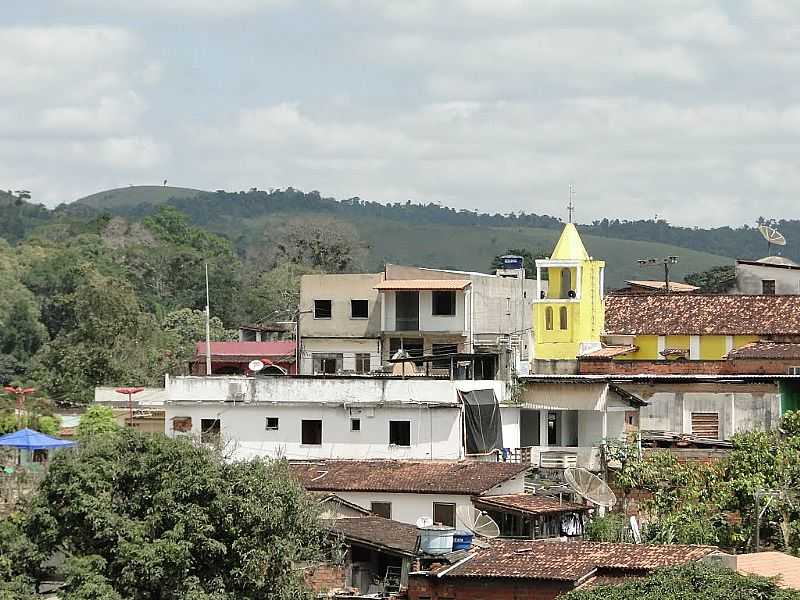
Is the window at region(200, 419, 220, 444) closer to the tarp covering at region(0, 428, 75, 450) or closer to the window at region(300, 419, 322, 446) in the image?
the window at region(300, 419, 322, 446)

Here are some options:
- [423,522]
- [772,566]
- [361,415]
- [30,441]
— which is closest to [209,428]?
[361,415]

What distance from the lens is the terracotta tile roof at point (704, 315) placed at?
51594 millimetres

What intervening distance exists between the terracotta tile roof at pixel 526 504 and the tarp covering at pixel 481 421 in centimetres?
322

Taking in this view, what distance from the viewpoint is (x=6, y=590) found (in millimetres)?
26031

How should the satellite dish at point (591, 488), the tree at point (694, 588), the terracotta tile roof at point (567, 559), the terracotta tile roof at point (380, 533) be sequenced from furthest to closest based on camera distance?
the satellite dish at point (591, 488) → the terracotta tile roof at point (380, 533) → the terracotta tile roof at point (567, 559) → the tree at point (694, 588)

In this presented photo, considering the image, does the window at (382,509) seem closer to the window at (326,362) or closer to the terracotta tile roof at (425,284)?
the terracotta tile roof at (425,284)

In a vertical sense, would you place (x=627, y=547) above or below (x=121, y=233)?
below

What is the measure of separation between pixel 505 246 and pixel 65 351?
130527 mm

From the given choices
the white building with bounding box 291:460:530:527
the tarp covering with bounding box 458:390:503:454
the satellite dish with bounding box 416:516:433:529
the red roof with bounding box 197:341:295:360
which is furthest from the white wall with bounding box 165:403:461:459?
the red roof with bounding box 197:341:295:360

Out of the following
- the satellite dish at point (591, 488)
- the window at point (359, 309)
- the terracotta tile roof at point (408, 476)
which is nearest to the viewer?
the terracotta tile roof at point (408, 476)

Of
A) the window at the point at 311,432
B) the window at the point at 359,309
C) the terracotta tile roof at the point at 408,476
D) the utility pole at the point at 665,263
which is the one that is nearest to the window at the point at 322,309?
the window at the point at 359,309

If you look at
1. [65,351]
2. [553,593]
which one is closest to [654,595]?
[553,593]

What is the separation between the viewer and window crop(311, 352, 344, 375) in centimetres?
4634

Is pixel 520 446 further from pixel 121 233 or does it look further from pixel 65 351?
pixel 121 233
